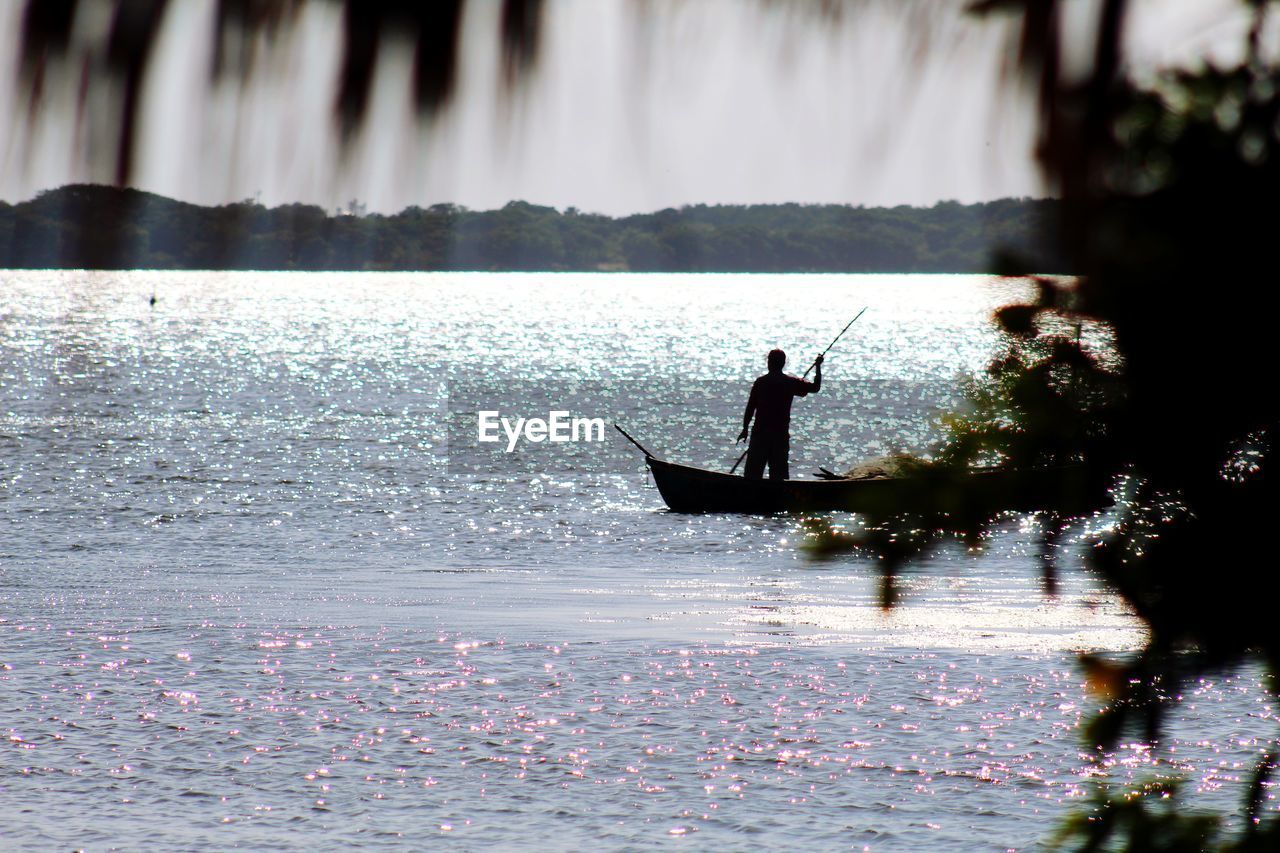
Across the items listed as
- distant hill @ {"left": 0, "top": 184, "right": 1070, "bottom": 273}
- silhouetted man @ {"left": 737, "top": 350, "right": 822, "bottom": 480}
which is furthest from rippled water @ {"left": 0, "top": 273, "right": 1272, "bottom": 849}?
silhouetted man @ {"left": 737, "top": 350, "right": 822, "bottom": 480}

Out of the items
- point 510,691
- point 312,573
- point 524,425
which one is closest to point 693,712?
point 510,691

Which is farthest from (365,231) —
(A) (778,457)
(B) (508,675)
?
(A) (778,457)

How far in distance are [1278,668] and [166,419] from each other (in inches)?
2182

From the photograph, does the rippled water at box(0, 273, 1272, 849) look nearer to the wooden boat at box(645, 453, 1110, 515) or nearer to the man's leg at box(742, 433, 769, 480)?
the wooden boat at box(645, 453, 1110, 515)

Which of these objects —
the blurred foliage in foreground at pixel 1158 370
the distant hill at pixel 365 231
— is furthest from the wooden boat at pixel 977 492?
the distant hill at pixel 365 231

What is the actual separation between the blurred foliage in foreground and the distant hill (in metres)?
0.08

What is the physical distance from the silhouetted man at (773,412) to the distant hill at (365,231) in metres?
16.9

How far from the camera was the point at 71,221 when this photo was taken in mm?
1172

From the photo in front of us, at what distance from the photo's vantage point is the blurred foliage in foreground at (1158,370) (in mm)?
1373

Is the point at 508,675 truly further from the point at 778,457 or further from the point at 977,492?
the point at 977,492

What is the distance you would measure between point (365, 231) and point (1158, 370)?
917 millimetres

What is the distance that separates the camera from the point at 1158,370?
1613mm

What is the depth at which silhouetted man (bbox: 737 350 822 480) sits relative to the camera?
766 inches

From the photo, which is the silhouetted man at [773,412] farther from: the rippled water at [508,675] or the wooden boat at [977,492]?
the wooden boat at [977,492]
